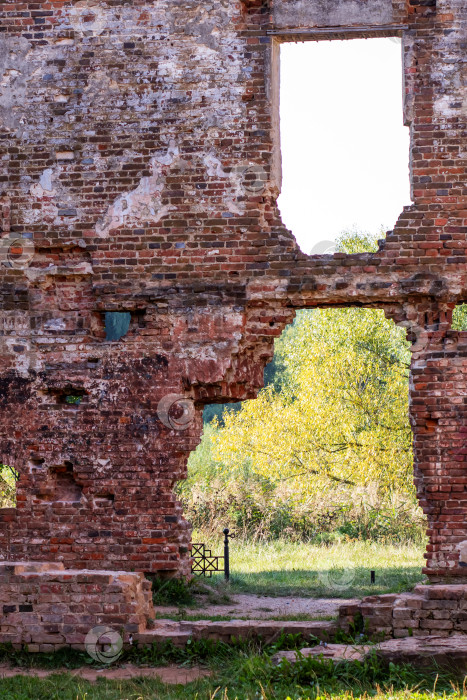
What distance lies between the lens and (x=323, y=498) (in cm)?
1772

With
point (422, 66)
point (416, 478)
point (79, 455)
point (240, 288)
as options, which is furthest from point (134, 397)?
point (422, 66)

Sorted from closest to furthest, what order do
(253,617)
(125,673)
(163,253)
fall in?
(125,673)
(253,617)
(163,253)

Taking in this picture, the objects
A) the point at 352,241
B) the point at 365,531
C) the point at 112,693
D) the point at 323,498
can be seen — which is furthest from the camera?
the point at 352,241

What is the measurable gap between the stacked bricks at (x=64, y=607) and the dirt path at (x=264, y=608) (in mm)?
1367

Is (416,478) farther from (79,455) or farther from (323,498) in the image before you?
(323,498)

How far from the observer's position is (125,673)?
6.50 meters

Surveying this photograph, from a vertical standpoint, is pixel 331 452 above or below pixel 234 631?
above

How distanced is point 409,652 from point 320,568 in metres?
6.10

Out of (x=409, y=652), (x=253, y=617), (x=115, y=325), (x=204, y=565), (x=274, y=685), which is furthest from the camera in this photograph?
(x=115, y=325)

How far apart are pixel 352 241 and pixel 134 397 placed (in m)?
12.1

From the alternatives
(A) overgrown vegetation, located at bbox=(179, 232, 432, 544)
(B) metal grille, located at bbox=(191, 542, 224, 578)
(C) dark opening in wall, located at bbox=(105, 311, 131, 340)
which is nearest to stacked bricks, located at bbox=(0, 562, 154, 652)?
(B) metal grille, located at bbox=(191, 542, 224, 578)

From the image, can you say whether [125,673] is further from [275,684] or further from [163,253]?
[163,253]

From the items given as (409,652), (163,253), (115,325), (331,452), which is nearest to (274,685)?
(409,652)

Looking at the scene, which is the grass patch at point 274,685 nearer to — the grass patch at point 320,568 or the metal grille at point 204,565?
the grass patch at point 320,568
